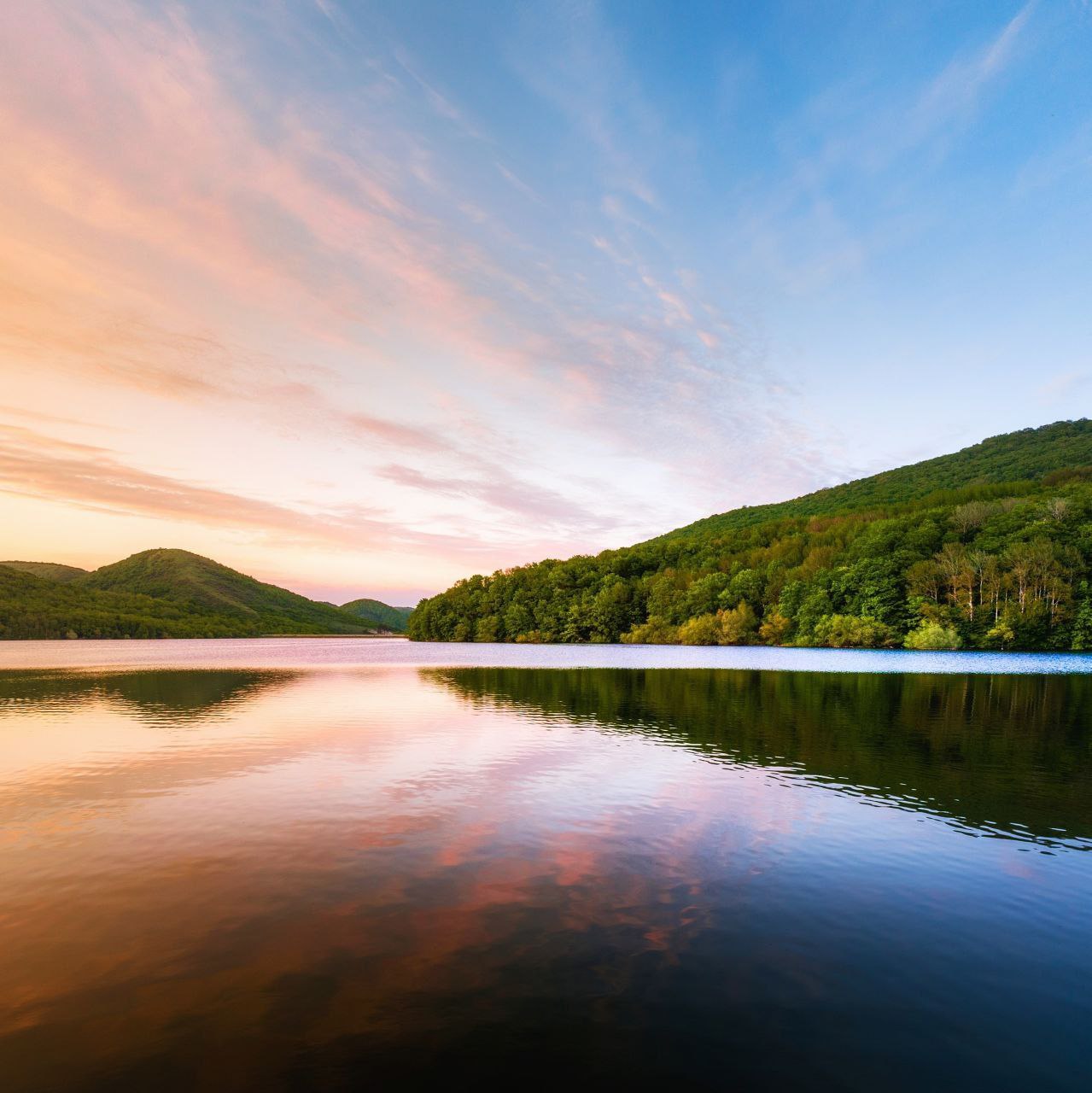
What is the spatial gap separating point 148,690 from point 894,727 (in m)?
59.8

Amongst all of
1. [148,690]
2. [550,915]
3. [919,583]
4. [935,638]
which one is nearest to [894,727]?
[550,915]

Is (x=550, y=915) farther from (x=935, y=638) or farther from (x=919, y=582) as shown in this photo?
(x=919, y=582)

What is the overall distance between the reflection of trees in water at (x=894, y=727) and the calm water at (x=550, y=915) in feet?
0.93

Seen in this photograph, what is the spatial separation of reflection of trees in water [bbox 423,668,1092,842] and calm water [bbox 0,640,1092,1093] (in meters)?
0.28

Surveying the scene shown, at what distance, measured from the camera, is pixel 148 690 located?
58438 mm

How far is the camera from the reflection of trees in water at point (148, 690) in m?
45.9

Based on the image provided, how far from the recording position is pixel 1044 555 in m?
116

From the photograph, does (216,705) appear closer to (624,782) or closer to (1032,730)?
(624,782)

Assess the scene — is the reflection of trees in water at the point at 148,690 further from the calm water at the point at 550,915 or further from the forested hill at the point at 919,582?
the forested hill at the point at 919,582

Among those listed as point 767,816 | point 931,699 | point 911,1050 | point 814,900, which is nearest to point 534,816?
point 767,816

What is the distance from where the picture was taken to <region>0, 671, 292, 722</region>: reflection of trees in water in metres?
45.9

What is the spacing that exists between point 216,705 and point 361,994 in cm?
4358

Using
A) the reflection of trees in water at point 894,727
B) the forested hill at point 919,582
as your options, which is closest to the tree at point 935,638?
the forested hill at point 919,582

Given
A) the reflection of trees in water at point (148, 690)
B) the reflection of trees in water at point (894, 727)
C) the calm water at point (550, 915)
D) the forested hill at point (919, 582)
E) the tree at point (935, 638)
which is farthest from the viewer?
the tree at point (935, 638)
